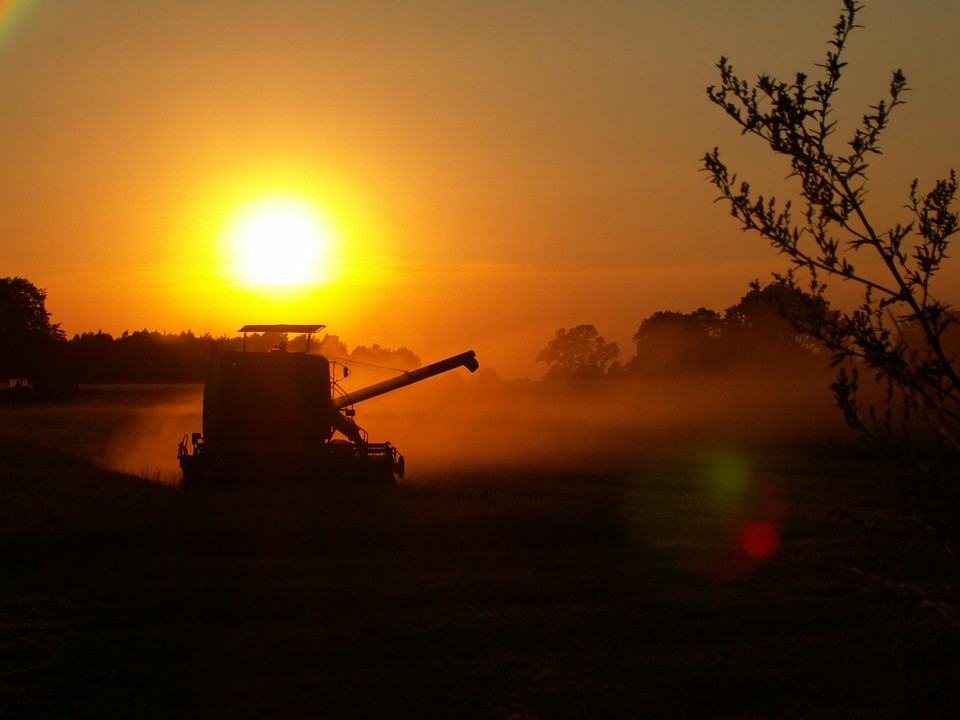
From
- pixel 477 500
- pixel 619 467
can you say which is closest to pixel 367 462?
pixel 477 500

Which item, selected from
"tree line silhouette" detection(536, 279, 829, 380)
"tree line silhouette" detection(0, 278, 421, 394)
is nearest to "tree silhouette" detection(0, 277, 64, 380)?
"tree line silhouette" detection(0, 278, 421, 394)

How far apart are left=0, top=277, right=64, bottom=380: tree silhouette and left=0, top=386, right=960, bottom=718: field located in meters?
70.0

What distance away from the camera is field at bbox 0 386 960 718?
263 inches

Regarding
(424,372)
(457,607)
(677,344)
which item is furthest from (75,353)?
(457,607)

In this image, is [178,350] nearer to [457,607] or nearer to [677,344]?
[677,344]

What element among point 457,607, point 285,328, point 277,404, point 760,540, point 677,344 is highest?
point 677,344

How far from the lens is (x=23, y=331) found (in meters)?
82.9

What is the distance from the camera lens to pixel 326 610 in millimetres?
9133

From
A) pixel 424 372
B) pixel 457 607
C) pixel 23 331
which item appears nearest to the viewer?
pixel 457 607

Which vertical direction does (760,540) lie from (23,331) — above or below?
below

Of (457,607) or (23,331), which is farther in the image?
(23,331)

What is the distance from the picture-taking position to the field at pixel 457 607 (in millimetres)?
6684

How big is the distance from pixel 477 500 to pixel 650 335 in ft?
264

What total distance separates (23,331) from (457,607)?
272 feet
